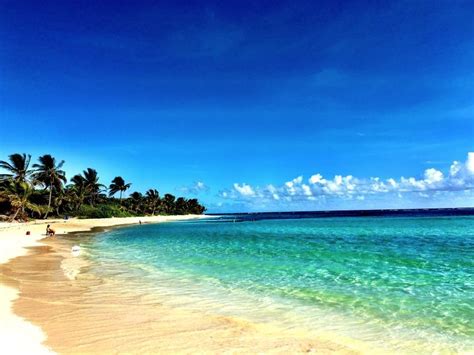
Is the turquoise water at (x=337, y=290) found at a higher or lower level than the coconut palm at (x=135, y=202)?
lower

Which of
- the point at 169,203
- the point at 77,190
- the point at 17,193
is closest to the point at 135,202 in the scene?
the point at 169,203

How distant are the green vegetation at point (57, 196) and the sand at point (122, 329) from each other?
52229 millimetres

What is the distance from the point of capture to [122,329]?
826 centimetres

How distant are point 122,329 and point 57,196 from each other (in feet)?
262

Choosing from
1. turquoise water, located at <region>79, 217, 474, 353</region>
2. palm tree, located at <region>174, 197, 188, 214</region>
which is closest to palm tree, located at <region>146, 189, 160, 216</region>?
palm tree, located at <region>174, 197, 188, 214</region>

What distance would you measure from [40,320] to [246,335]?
4.95 m

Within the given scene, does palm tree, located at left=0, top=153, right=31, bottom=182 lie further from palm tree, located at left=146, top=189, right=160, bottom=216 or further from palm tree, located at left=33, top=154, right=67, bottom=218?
palm tree, located at left=146, top=189, right=160, bottom=216

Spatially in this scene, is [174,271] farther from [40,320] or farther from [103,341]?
[103,341]

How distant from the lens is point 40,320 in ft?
28.6

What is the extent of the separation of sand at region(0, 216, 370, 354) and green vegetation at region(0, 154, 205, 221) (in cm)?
5223

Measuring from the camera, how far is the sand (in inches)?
280

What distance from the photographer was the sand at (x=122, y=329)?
7.11 metres

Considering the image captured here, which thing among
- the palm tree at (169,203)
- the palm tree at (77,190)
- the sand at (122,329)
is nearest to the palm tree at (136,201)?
the palm tree at (169,203)

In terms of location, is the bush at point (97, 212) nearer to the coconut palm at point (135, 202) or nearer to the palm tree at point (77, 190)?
the palm tree at point (77, 190)
